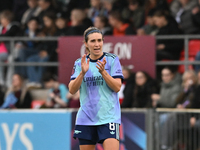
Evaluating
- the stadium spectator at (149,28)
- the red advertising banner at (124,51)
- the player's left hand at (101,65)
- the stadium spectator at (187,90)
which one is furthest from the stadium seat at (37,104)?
the player's left hand at (101,65)

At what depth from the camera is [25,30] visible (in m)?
14.4

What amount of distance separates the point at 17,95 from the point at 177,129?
14.1ft

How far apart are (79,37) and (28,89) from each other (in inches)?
70.5

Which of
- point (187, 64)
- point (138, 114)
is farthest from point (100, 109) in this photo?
point (187, 64)

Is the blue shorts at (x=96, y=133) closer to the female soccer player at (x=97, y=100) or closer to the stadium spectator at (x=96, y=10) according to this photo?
the female soccer player at (x=97, y=100)

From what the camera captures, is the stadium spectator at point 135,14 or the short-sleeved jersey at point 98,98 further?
the stadium spectator at point 135,14

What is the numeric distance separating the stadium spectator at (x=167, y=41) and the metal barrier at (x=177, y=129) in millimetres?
2684

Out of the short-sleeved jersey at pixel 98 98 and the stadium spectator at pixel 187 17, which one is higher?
the stadium spectator at pixel 187 17

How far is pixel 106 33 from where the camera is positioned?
42.0 feet

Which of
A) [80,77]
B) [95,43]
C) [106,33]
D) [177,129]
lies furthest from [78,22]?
[80,77]

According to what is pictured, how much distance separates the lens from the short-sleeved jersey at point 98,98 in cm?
647

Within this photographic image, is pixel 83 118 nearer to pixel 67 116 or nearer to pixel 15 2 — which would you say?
pixel 67 116

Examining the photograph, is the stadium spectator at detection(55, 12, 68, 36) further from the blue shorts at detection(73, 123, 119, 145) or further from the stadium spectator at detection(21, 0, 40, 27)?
the blue shorts at detection(73, 123, 119, 145)

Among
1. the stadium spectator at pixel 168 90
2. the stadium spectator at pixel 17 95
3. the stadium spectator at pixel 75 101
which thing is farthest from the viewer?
the stadium spectator at pixel 17 95
